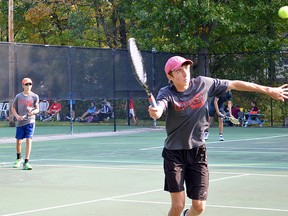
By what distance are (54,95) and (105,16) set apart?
611 inches

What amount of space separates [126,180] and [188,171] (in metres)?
5.25

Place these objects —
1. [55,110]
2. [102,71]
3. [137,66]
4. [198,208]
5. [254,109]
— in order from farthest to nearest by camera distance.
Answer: [55,110] < [254,109] < [102,71] < [198,208] < [137,66]

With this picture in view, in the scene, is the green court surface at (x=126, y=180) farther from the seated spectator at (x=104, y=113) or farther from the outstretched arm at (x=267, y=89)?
the seated spectator at (x=104, y=113)

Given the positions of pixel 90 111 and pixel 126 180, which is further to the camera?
pixel 90 111

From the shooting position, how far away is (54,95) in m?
23.6

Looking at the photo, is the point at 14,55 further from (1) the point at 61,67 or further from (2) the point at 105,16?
(2) the point at 105,16

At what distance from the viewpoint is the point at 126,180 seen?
12.1 m

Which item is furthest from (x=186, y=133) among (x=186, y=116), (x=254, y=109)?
(x=254, y=109)

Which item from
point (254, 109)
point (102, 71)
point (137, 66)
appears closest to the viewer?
point (137, 66)

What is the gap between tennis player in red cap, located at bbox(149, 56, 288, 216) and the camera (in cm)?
676

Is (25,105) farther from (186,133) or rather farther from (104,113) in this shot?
(104,113)

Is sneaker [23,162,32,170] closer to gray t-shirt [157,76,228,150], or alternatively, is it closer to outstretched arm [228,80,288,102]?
gray t-shirt [157,76,228,150]

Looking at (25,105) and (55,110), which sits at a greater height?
(25,105)

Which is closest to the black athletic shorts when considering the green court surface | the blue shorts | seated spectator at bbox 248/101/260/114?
the green court surface
